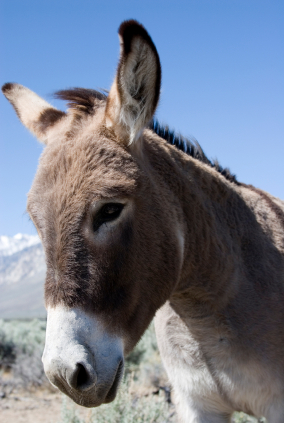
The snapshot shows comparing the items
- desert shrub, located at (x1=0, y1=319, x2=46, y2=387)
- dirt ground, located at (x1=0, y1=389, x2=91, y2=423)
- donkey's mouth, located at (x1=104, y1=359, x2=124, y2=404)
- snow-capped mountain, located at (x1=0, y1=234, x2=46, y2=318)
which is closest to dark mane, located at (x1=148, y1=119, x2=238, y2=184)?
donkey's mouth, located at (x1=104, y1=359, x2=124, y2=404)

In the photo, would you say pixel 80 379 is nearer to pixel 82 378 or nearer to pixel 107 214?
pixel 82 378

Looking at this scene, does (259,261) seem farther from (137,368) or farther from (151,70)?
(137,368)

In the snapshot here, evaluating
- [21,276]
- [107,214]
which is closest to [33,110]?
[107,214]

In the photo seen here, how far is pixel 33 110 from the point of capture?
317cm

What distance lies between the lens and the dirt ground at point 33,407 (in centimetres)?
Answer: 619

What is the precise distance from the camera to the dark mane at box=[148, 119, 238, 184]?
3.22 meters

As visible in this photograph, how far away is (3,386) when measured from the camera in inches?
297

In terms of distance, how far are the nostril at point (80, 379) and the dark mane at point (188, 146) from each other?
1942 mm

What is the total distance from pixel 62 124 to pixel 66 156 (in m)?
0.52

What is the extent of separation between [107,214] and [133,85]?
0.75 meters

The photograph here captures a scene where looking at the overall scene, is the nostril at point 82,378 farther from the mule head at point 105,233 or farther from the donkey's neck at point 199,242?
the donkey's neck at point 199,242

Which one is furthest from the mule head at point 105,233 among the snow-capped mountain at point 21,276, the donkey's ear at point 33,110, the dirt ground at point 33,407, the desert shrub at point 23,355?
the snow-capped mountain at point 21,276

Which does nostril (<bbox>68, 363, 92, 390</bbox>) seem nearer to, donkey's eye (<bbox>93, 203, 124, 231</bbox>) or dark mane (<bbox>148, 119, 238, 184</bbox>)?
donkey's eye (<bbox>93, 203, 124, 231</bbox>)

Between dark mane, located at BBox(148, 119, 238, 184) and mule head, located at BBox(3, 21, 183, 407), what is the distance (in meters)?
0.77
